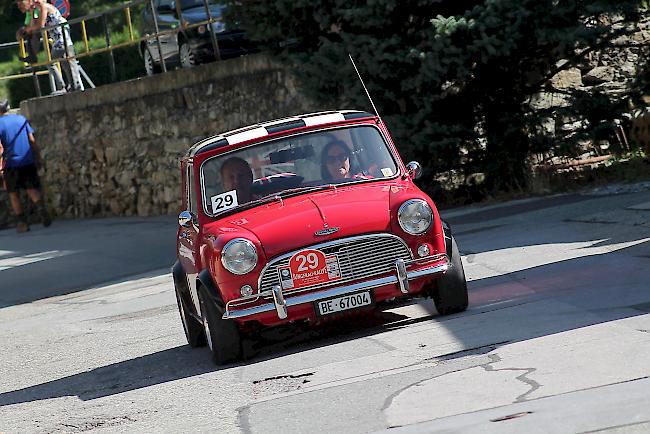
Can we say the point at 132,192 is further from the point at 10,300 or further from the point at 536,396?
the point at 536,396

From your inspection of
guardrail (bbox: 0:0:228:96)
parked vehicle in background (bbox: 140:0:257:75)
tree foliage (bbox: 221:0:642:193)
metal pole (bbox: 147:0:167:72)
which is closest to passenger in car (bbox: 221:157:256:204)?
tree foliage (bbox: 221:0:642:193)

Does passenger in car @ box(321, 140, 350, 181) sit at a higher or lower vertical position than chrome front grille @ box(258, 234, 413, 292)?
higher

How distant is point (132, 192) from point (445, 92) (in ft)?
31.9

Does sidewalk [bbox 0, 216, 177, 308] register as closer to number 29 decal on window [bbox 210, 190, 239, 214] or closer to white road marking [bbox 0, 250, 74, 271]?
white road marking [bbox 0, 250, 74, 271]

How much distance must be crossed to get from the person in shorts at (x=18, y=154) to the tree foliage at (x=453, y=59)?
6991mm

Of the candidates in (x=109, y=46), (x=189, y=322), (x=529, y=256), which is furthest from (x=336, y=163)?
(x=109, y=46)

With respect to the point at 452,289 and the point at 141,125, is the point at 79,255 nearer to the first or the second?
the point at 141,125

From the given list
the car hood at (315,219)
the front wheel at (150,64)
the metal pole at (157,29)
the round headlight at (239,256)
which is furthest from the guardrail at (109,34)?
the round headlight at (239,256)

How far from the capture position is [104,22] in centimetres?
2506

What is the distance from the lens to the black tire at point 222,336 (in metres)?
8.84

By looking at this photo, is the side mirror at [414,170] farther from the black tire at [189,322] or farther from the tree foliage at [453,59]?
the tree foliage at [453,59]

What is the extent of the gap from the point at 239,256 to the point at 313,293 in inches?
20.5

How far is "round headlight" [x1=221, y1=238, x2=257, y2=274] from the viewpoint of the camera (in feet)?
28.6

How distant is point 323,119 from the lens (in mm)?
9898
